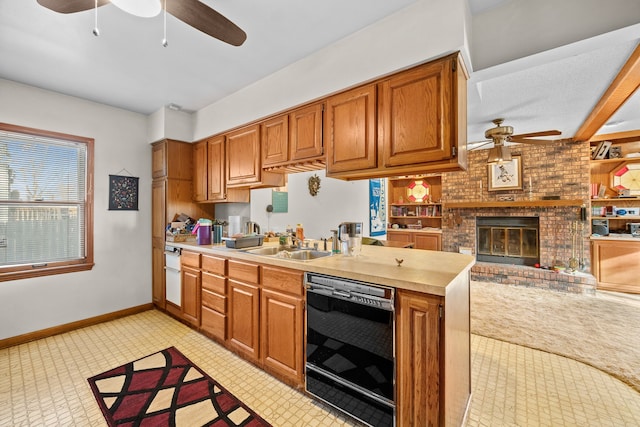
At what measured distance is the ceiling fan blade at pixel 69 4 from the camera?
1323mm

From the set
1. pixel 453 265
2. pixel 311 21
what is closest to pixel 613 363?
pixel 453 265

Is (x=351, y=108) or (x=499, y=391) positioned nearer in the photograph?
(x=499, y=391)

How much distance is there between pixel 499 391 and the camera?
6.47 ft

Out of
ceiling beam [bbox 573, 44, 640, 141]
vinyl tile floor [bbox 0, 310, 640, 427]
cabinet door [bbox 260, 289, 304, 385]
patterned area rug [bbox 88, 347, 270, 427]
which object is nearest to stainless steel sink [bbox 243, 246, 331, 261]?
cabinet door [bbox 260, 289, 304, 385]

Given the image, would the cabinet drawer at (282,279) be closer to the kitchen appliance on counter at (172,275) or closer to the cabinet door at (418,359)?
the cabinet door at (418,359)

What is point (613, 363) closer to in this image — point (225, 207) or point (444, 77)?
point (444, 77)

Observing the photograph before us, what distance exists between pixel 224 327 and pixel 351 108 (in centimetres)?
230

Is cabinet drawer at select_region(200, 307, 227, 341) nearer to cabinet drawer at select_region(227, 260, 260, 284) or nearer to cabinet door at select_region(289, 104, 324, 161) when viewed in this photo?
cabinet drawer at select_region(227, 260, 260, 284)

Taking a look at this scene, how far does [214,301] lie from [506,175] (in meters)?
5.34

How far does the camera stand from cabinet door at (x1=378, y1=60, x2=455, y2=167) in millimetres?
1726

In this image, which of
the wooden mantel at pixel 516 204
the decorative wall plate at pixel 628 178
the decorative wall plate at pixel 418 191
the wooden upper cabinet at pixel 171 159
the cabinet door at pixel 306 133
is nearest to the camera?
the cabinet door at pixel 306 133

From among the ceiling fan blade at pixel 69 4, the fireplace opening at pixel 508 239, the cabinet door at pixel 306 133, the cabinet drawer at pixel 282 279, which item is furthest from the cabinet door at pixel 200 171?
the fireplace opening at pixel 508 239

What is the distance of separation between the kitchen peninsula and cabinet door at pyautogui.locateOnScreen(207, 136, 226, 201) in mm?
760

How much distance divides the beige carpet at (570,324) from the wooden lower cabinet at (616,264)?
234mm
